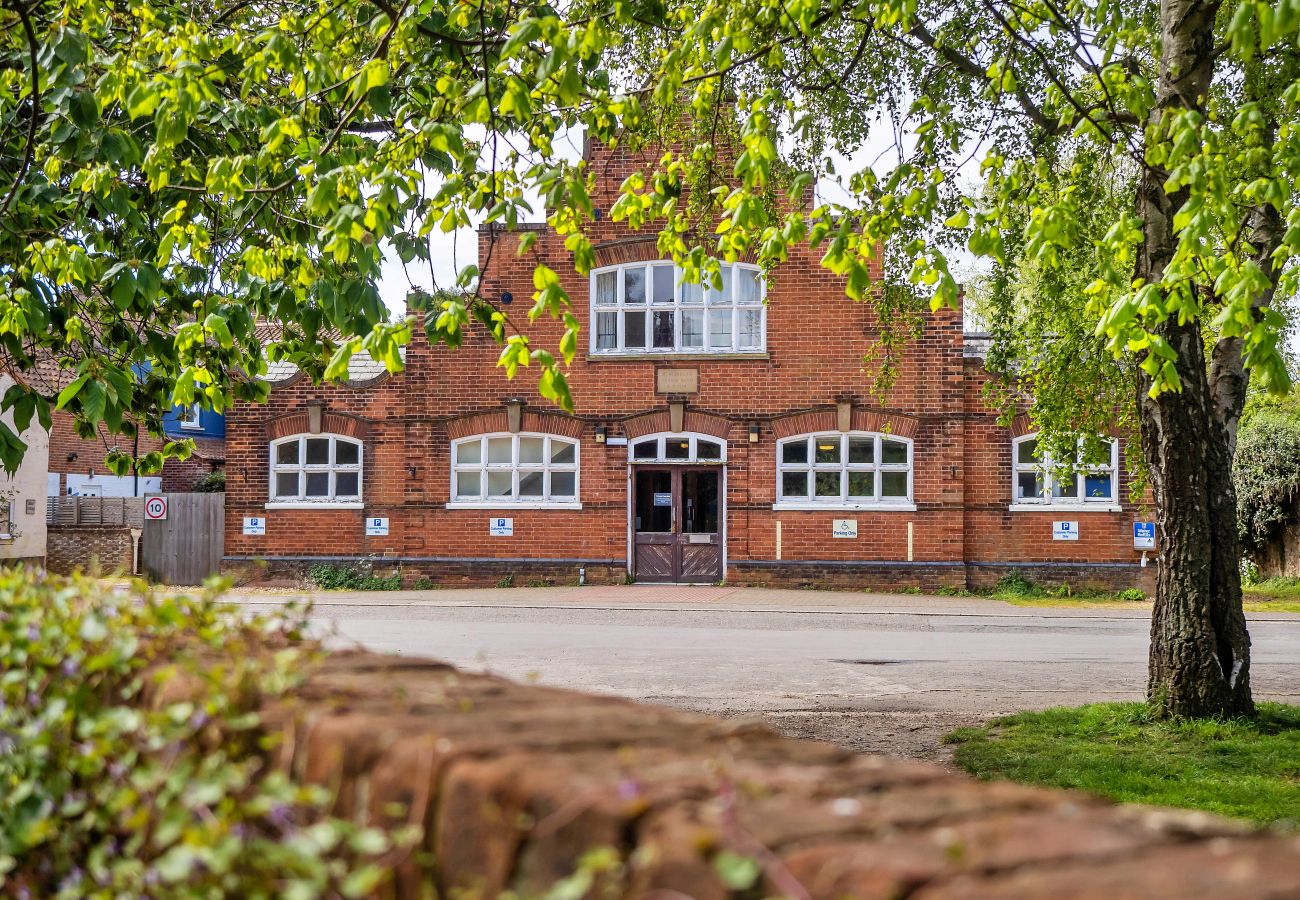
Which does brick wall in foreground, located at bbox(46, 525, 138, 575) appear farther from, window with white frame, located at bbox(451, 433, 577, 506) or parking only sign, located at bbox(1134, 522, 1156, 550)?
parking only sign, located at bbox(1134, 522, 1156, 550)

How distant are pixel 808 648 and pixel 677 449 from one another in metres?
9.09

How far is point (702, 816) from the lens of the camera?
1.45 meters

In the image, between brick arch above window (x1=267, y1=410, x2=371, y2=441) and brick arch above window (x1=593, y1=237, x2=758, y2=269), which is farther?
brick arch above window (x1=267, y1=410, x2=371, y2=441)

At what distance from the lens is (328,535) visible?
23312mm

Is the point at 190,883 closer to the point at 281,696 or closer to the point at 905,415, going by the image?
the point at 281,696

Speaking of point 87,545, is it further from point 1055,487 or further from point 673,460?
point 1055,487

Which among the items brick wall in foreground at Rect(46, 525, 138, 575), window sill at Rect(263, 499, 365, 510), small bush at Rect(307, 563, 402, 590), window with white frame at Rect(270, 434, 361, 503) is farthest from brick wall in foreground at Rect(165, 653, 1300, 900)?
brick wall in foreground at Rect(46, 525, 138, 575)

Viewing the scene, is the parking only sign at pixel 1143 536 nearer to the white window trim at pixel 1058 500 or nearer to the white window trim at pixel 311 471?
the white window trim at pixel 1058 500

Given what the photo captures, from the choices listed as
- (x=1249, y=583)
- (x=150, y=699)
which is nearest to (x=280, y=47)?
(x=150, y=699)

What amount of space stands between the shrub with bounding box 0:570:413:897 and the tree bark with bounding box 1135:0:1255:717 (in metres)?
7.19

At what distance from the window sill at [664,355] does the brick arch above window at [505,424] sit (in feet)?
4.28

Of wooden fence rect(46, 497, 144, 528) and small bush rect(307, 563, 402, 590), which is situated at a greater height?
wooden fence rect(46, 497, 144, 528)

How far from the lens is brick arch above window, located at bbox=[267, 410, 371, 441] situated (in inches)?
916

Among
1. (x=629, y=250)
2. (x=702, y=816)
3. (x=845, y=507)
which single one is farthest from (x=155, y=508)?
(x=702, y=816)
